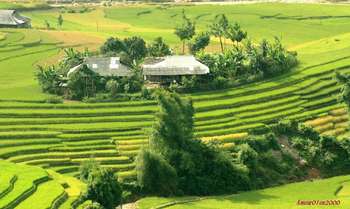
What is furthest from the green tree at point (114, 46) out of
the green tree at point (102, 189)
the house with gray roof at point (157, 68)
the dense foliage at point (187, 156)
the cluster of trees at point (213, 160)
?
the green tree at point (102, 189)

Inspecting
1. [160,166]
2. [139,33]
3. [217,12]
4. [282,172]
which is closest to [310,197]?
[282,172]

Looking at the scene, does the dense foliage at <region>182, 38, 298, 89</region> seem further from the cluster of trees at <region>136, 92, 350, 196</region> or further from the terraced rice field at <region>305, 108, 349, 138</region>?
the cluster of trees at <region>136, 92, 350, 196</region>

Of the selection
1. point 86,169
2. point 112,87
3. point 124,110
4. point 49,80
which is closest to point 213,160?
point 86,169

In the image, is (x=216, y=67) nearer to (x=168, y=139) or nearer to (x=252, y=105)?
(x=252, y=105)

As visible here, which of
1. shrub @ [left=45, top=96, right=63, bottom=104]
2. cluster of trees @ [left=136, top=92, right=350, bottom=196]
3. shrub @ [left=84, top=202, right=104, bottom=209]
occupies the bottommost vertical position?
cluster of trees @ [left=136, top=92, right=350, bottom=196]

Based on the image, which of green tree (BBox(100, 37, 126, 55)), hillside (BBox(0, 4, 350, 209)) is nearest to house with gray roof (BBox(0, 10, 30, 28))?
hillside (BBox(0, 4, 350, 209))

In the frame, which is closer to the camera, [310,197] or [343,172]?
[310,197]
